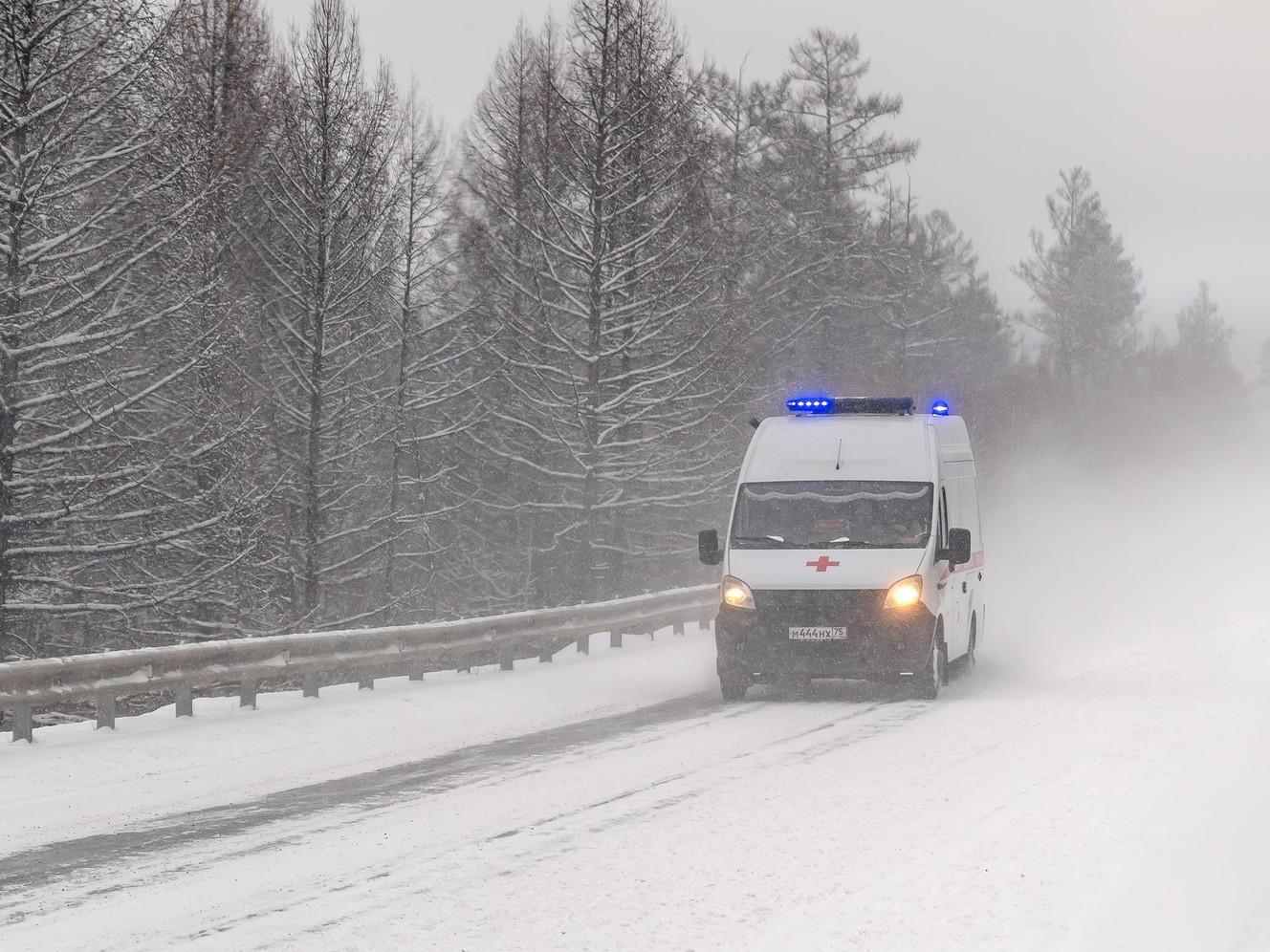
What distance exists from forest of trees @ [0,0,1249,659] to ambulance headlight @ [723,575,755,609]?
21.9 ft

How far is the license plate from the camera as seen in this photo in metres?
13.5

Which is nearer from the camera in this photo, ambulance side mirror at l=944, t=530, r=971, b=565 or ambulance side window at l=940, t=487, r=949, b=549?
ambulance side mirror at l=944, t=530, r=971, b=565

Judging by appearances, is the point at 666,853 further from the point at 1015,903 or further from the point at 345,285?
the point at 345,285

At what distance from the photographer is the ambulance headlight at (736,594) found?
45.2 ft

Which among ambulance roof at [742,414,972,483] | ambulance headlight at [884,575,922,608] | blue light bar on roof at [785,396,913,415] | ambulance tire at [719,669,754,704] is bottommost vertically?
ambulance tire at [719,669,754,704]

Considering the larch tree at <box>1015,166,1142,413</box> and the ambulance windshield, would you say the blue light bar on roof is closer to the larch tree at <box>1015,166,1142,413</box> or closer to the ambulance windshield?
the ambulance windshield

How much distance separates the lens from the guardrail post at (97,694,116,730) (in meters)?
11.3

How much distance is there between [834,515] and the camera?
14.4m

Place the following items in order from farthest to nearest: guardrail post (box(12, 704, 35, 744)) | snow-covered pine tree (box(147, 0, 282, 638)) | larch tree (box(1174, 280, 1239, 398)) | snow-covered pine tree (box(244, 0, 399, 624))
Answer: larch tree (box(1174, 280, 1239, 398)), snow-covered pine tree (box(244, 0, 399, 624)), snow-covered pine tree (box(147, 0, 282, 638)), guardrail post (box(12, 704, 35, 744))

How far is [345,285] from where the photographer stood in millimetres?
23281

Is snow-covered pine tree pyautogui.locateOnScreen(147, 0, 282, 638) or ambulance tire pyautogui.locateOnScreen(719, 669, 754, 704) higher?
snow-covered pine tree pyautogui.locateOnScreen(147, 0, 282, 638)

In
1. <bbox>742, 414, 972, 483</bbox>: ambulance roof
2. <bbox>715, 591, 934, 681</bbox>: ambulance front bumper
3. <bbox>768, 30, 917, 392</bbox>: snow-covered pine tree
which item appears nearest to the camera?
<bbox>715, 591, 934, 681</bbox>: ambulance front bumper

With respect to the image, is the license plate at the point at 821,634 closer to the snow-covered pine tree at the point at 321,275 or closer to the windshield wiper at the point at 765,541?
the windshield wiper at the point at 765,541

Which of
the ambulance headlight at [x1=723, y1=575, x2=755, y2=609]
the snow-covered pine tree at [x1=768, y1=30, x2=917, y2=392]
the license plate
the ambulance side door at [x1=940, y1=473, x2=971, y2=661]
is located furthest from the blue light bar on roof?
the snow-covered pine tree at [x1=768, y1=30, x2=917, y2=392]
